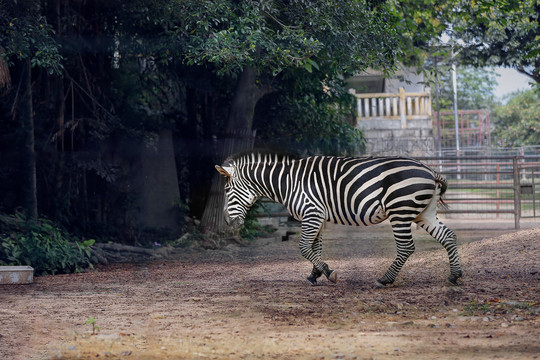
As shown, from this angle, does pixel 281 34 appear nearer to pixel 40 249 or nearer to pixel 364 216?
pixel 364 216

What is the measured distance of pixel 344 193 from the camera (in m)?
7.90

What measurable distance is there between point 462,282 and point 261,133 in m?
7.47

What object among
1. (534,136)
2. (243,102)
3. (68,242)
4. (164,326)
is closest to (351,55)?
(243,102)

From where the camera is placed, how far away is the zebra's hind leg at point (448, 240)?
7500 millimetres

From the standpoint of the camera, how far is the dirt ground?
484 cm

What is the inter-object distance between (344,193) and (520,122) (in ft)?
115

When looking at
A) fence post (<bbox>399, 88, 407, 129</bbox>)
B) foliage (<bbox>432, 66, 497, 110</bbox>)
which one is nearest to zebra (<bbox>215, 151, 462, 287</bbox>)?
fence post (<bbox>399, 88, 407, 129</bbox>)

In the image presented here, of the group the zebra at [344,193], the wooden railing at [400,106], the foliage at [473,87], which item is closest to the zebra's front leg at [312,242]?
the zebra at [344,193]

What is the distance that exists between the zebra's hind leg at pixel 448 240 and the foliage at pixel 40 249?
501 centimetres

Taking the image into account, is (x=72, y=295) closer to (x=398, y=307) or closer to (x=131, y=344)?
(x=131, y=344)

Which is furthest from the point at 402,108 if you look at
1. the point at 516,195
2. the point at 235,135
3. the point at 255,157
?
the point at 255,157

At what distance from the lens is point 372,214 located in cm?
776

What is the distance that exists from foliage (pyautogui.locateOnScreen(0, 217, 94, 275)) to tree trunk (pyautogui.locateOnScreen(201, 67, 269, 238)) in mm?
3011

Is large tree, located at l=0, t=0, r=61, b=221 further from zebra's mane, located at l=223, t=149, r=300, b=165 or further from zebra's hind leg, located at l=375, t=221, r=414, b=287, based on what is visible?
zebra's hind leg, located at l=375, t=221, r=414, b=287
